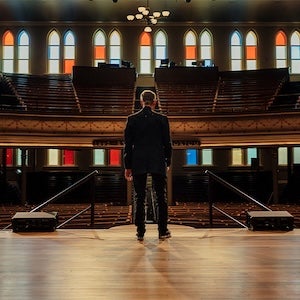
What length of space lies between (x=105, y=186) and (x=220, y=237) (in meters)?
12.7

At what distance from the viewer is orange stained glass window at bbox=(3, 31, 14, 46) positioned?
19.2m

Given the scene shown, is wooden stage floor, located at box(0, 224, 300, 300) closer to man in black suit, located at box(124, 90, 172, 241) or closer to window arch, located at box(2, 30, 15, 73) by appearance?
man in black suit, located at box(124, 90, 172, 241)

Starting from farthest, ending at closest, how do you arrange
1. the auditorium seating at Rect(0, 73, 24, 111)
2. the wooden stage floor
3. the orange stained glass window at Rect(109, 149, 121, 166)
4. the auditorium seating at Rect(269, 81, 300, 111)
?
the orange stained glass window at Rect(109, 149, 121, 166)
the auditorium seating at Rect(0, 73, 24, 111)
the auditorium seating at Rect(269, 81, 300, 111)
the wooden stage floor

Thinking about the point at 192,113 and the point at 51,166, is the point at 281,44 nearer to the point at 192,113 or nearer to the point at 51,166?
the point at 192,113

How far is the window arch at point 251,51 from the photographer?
19.5 meters

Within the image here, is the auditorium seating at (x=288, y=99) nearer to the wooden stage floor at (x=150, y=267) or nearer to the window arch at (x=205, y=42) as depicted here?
the window arch at (x=205, y=42)

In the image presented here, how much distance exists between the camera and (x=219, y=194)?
661 inches

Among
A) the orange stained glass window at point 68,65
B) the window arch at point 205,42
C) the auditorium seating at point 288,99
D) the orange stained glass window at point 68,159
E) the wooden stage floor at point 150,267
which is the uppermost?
the window arch at point 205,42

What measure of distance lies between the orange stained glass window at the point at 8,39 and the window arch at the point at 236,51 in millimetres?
9279

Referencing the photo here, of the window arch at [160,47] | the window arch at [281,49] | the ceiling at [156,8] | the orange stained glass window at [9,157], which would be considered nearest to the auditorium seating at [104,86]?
the window arch at [160,47]

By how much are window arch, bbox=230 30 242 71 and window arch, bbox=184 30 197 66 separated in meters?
1.57

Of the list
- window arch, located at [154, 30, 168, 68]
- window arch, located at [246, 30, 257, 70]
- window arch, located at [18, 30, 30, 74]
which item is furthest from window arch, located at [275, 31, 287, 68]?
window arch, located at [18, 30, 30, 74]

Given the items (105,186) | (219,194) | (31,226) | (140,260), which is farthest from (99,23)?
(140,260)

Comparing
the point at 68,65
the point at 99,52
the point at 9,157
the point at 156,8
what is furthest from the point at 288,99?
the point at 9,157
